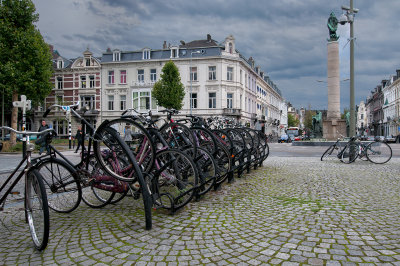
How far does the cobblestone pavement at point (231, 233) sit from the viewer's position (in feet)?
8.79

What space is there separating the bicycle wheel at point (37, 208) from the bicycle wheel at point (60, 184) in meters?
0.32

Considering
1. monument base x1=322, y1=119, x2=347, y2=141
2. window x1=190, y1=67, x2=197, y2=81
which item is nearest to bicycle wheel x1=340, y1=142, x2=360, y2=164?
monument base x1=322, y1=119, x2=347, y2=141

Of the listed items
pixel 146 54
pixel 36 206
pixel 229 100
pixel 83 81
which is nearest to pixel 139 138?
pixel 36 206

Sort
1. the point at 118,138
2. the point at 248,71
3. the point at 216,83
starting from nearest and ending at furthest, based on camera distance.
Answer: the point at 118,138
the point at 216,83
the point at 248,71

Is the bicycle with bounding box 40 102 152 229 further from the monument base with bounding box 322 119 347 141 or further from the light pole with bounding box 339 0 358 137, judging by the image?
the monument base with bounding box 322 119 347 141

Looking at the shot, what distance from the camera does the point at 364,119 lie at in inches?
4749

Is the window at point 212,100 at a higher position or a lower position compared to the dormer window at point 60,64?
lower

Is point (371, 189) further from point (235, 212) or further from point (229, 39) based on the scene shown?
point (229, 39)

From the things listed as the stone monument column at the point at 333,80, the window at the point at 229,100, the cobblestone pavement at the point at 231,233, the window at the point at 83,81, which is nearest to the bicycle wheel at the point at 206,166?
the cobblestone pavement at the point at 231,233

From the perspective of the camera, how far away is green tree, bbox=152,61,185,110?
37.2 meters

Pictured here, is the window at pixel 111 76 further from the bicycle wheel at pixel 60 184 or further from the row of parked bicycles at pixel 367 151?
the bicycle wheel at pixel 60 184

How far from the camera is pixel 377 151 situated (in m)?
10.4

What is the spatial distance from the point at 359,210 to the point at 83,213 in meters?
3.89

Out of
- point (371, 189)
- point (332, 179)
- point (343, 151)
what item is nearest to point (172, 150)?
point (371, 189)
